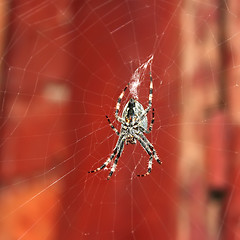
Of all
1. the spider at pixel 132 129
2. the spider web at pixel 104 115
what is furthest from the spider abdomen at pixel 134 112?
the spider web at pixel 104 115

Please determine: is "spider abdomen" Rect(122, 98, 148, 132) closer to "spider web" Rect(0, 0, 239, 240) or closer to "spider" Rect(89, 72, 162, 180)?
"spider" Rect(89, 72, 162, 180)

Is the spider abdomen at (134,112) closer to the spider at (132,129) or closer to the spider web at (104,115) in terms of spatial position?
the spider at (132,129)

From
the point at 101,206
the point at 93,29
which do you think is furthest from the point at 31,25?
the point at 101,206

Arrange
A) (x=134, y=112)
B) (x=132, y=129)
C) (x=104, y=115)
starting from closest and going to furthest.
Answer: (x=104, y=115) → (x=134, y=112) → (x=132, y=129)

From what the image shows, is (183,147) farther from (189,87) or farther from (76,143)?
(76,143)

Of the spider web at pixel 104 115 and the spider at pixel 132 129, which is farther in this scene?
the spider at pixel 132 129

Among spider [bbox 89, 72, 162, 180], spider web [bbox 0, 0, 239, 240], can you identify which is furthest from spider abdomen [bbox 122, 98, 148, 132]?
spider web [bbox 0, 0, 239, 240]

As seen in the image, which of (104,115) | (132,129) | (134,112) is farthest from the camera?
(132,129)

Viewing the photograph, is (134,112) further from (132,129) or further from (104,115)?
(104,115)

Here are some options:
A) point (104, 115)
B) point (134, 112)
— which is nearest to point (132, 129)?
point (134, 112)
